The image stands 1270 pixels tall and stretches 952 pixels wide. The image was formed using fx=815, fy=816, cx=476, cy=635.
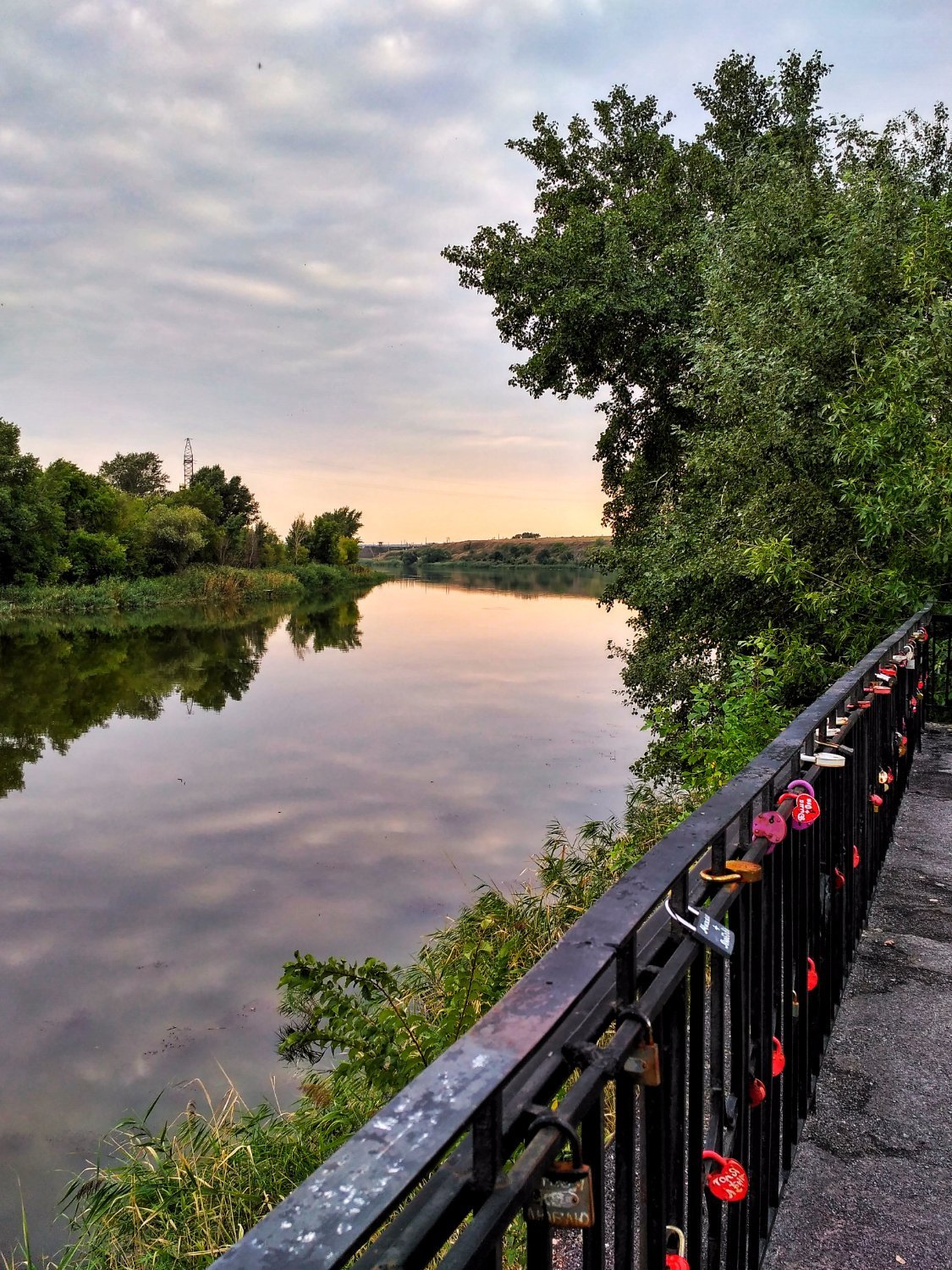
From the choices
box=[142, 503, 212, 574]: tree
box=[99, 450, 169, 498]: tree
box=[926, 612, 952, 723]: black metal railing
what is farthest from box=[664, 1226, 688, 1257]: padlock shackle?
box=[99, 450, 169, 498]: tree

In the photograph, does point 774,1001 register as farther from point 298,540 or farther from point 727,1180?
point 298,540

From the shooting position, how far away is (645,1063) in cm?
116

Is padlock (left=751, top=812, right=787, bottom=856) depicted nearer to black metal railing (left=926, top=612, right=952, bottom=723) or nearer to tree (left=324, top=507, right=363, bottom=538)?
black metal railing (left=926, top=612, right=952, bottom=723)

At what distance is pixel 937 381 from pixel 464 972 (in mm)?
6302

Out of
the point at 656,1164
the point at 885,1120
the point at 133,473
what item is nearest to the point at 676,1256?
the point at 656,1164

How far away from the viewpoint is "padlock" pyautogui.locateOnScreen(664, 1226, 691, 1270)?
1499mm

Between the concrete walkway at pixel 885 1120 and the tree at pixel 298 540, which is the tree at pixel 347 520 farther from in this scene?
the concrete walkway at pixel 885 1120

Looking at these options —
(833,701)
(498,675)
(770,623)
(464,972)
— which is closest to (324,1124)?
(464,972)

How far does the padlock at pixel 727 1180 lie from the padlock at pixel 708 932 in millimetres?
624

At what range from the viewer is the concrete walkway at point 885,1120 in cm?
205

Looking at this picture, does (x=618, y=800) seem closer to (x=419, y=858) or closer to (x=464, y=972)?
(x=419, y=858)

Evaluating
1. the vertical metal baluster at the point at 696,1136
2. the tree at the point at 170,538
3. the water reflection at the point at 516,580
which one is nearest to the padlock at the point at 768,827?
the vertical metal baluster at the point at 696,1136

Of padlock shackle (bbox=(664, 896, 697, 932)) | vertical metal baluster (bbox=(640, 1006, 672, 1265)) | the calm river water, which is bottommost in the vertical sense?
the calm river water

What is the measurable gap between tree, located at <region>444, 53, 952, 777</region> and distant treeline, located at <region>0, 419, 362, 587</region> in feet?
135
